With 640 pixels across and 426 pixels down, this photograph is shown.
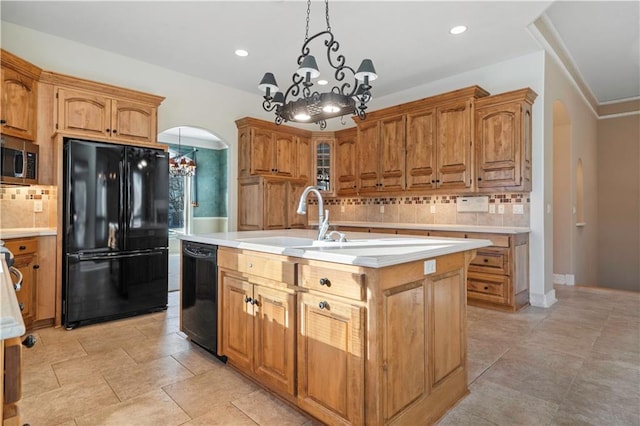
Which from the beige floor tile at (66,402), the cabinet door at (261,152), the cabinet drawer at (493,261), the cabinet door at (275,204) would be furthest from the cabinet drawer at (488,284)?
the beige floor tile at (66,402)

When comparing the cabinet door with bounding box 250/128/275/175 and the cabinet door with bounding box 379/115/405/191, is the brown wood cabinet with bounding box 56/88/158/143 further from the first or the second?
the cabinet door with bounding box 379/115/405/191

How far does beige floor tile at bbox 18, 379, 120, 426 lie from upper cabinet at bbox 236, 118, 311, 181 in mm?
3356

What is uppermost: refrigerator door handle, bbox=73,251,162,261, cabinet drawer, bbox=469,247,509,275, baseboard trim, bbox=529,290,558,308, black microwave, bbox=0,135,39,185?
black microwave, bbox=0,135,39,185

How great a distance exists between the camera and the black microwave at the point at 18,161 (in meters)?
3.02

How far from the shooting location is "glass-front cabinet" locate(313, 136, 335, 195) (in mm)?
5855

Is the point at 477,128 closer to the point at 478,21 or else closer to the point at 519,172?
the point at 519,172

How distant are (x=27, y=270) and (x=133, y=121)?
176 cm

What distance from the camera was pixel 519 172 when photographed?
3875 mm

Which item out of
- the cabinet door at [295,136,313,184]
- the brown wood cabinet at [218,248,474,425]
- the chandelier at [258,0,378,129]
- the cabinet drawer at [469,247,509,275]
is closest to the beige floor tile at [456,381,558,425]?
the brown wood cabinet at [218,248,474,425]

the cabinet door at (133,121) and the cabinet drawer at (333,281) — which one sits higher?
the cabinet door at (133,121)

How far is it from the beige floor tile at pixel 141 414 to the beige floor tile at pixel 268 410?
327mm

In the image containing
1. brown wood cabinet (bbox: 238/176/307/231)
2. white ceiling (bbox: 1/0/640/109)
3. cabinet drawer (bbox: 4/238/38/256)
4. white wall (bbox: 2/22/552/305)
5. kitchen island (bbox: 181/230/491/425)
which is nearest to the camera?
kitchen island (bbox: 181/230/491/425)

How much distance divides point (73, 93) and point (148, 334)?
8.13 ft

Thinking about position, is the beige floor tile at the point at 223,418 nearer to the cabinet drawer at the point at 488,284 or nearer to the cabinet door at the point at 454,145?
the cabinet drawer at the point at 488,284
